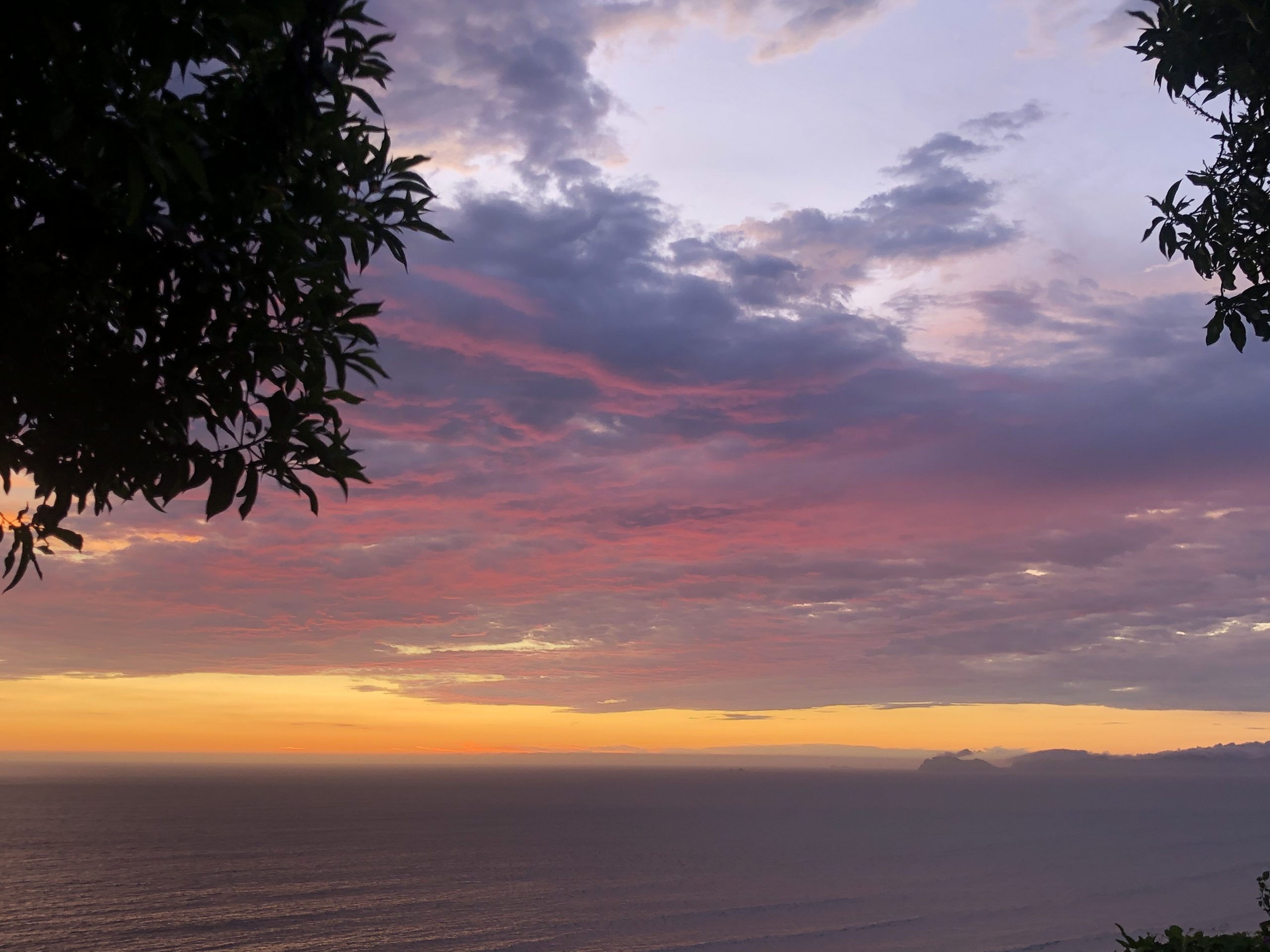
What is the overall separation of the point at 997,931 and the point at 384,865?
207ft

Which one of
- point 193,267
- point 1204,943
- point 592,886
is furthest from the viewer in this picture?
point 592,886

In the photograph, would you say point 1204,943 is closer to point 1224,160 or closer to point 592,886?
point 1224,160

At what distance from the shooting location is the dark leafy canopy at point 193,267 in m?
5.38

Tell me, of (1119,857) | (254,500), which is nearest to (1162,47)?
(254,500)

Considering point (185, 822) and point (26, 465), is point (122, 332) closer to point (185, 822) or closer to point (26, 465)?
point (26, 465)

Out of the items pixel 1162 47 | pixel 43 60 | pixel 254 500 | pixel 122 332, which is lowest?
pixel 254 500

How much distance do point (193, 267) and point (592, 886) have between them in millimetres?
95752

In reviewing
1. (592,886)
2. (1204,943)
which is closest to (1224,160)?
(1204,943)

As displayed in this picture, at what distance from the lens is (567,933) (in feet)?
227

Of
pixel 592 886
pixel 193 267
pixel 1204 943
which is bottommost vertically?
pixel 592 886

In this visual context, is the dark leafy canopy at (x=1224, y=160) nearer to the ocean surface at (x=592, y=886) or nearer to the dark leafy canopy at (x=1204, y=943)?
the dark leafy canopy at (x=1204, y=943)

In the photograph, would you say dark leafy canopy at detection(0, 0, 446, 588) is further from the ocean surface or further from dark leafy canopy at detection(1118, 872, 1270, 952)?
the ocean surface

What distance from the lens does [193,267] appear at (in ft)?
19.9

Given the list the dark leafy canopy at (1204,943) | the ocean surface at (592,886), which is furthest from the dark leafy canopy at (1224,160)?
the ocean surface at (592,886)
